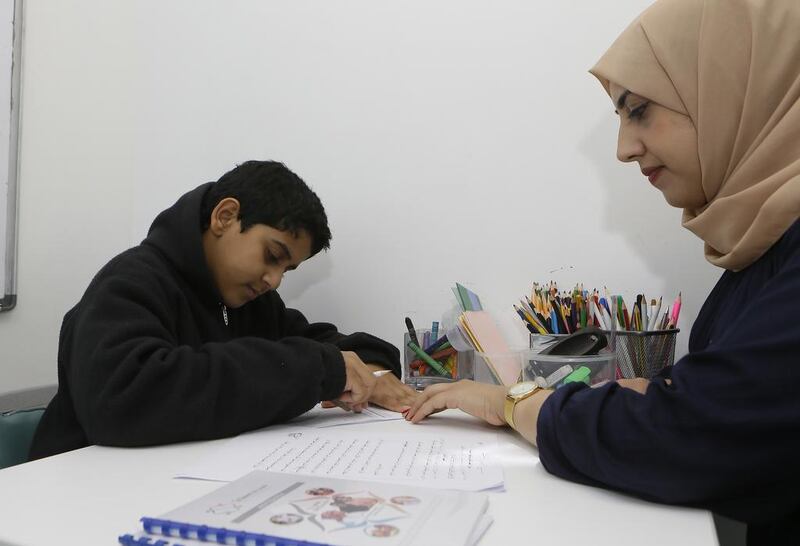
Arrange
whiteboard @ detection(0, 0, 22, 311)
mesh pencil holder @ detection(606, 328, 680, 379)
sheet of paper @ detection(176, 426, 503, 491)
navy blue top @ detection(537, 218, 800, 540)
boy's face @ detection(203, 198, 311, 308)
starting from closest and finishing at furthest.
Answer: navy blue top @ detection(537, 218, 800, 540), sheet of paper @ detection(176, 426, 503, 491), mesh pencil holder @ detection(606, 328, 680, 379), boy's face @ detection(203, 198, 311, 308), whiteboard @ detection(0, 0, 22, 311)

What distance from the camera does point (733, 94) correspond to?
2.69ft

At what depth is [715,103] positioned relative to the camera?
83cm

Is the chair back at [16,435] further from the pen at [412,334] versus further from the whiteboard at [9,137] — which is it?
the pen at [412,334]

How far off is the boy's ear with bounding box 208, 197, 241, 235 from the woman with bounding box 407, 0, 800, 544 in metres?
0.48

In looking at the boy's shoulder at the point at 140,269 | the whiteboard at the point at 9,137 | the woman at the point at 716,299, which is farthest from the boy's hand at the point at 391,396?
the whiteboard at the point at 9,137

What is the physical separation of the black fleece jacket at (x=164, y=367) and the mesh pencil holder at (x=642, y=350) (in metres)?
0.44

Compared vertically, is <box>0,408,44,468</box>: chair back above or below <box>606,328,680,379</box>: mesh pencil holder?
below

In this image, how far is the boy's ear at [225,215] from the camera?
1166 millimetres

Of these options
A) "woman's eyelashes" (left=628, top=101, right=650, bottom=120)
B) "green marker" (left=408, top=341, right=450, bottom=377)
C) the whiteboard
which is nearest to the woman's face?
"woman's eyelashes" (left=628, top=101, right=650, bottom=120)

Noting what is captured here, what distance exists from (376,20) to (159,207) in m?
0.74

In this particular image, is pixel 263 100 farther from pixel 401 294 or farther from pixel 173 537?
pixel 173 537

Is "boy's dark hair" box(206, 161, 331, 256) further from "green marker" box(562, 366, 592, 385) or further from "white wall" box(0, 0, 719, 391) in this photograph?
"green marker" box(562, 366, 592, 385)

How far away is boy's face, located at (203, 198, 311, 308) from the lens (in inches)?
45.2

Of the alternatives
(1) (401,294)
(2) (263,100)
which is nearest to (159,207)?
(2) (263,100)
